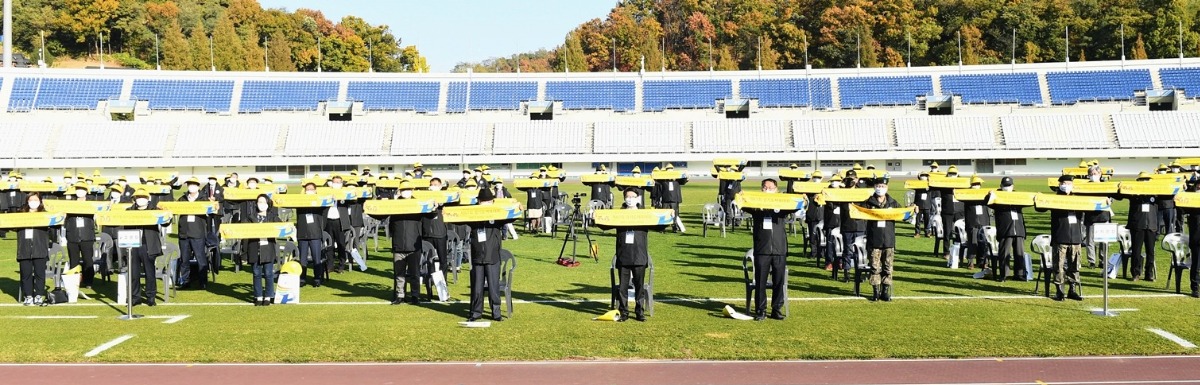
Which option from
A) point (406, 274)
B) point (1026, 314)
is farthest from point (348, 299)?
point (1026, 314)

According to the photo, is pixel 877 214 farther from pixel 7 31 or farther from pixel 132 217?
pixel 7 31

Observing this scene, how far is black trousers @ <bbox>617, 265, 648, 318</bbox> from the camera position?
50.3 ft

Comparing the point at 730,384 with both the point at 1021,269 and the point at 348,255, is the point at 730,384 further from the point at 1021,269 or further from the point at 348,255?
the point at 348,255

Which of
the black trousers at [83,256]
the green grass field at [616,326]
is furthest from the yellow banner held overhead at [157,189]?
the black trousers at [83,256]

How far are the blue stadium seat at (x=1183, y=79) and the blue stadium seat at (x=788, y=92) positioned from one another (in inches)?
779

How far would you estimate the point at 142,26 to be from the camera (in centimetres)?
10344

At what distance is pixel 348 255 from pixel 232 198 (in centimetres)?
259

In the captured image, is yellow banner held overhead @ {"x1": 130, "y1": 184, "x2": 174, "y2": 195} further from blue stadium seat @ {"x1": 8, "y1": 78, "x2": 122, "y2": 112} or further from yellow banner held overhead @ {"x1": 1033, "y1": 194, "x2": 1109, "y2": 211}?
blue stadium seat @ {"x1": 8, "y1": 78, "x2": 122, "y2": 112}

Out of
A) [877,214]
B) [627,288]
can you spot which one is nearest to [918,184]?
[877,214]

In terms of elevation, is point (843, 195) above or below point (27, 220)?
above

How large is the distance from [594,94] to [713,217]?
4085 centimetres

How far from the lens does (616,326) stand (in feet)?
49.8

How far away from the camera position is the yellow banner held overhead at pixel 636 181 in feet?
91.0

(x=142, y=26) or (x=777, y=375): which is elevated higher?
(x=142, y=26)
